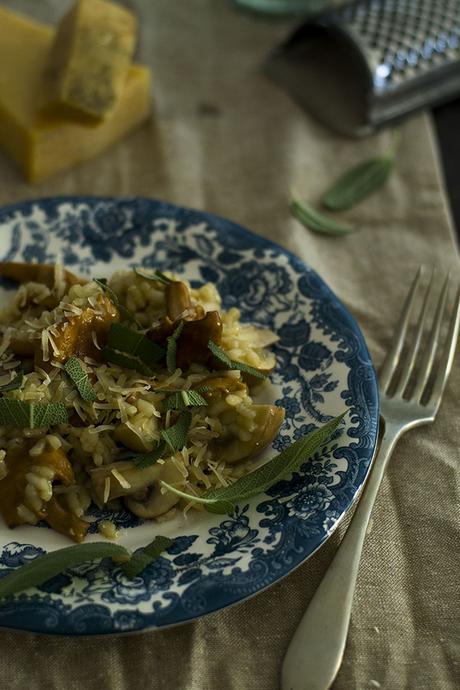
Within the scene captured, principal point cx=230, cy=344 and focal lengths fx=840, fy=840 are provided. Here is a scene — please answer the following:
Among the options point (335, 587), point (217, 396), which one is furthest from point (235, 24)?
point (335, 587)

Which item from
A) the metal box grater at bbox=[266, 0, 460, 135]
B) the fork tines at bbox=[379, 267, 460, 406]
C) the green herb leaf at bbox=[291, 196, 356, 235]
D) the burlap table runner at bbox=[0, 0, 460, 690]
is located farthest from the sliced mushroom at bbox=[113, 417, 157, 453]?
the metal box grater at bbox=[266, 0, 460, 135]

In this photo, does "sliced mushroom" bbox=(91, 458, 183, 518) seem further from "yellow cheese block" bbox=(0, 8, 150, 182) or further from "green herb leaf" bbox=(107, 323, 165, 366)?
"yellow cheese block" bbox=(0, 8, 150, 182)

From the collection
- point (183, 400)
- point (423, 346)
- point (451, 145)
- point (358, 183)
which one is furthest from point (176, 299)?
point (451, 145)

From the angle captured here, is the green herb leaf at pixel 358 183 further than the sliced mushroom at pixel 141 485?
Yes

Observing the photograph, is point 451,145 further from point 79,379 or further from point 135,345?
point 79,379

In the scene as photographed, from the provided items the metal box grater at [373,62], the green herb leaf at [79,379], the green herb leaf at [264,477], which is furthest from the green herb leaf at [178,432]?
the metal box grater at [373,62]

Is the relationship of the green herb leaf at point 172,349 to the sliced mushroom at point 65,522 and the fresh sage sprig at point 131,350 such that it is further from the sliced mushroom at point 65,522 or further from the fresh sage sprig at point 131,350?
the sliced mushroom at point 65,522

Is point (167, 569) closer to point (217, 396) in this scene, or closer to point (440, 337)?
point (217, 396)

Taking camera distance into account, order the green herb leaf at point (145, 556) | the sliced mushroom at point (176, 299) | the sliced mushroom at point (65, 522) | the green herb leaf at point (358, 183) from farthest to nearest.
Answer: the green herb leaf at point (358, 183), the sliced mushroom at point (176, 299), the sliced mushroom at point (65, 522), the green herb leaf at point (145, 556)
